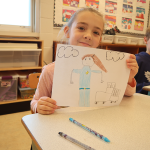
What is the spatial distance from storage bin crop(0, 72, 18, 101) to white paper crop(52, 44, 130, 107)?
1.51 meters

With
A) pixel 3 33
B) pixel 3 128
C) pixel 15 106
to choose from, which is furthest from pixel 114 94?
pixel 3 33

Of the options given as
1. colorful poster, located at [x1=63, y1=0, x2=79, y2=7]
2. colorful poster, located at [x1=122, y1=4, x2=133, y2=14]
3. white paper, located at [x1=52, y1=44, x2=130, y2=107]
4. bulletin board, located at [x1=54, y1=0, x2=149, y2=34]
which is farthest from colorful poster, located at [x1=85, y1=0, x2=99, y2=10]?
white paper, located at [x1=52, y1=44, x2=130, y2=107]

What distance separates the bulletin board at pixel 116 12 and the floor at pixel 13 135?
1520 millimetres

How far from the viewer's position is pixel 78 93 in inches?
23.5

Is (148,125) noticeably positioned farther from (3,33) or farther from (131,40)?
(131,40)

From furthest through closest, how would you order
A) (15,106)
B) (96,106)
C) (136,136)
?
(15,106) → (96,106) → (136,136)

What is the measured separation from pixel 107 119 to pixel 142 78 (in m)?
1.14

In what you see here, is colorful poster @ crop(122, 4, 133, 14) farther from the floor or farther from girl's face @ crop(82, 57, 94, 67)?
girl's face @ crop(82, 57, 94, 67)

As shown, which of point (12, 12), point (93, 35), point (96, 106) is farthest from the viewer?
point (12, 12)

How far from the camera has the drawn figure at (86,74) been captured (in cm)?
58

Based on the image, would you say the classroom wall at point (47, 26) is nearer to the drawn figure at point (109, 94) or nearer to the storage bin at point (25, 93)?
the storage bin at point (25, 93)

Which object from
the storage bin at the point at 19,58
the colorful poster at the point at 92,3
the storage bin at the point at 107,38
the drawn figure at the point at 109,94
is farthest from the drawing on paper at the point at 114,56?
the colorful poster at the point at 92,3

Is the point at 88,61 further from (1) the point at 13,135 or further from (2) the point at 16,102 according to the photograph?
(2) the point at 16,102

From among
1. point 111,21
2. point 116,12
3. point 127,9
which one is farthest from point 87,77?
point 127,9
